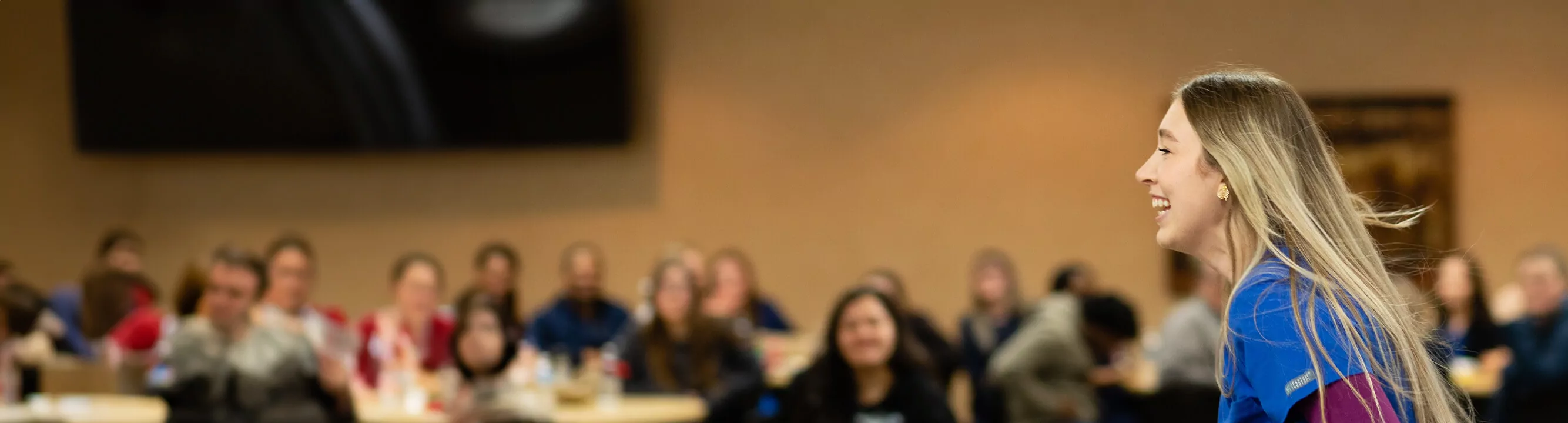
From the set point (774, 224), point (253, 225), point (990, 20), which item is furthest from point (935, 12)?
point (253, 225)

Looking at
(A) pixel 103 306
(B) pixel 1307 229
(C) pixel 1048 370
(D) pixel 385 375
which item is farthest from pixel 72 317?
(B) pixel 1307 229

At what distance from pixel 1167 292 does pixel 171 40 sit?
6247 mm

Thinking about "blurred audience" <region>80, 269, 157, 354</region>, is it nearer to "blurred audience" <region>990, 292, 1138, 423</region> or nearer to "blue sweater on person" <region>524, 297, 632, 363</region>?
"blue sweater on person" <region>524, 297, 632, 363</region>

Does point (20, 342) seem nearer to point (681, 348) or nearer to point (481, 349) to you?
point (481, 349)

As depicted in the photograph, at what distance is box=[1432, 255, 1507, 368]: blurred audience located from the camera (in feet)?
21.4

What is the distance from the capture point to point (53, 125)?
29.0 ft

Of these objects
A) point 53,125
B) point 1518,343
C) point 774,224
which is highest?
point 53,125

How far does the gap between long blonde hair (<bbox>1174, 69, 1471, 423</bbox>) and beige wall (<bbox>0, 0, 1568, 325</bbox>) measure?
715 centimetres

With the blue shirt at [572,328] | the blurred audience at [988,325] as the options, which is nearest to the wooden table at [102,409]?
the blue shirt at [572,328]

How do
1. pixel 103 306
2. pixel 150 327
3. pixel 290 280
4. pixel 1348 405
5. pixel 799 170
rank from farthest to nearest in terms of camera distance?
1. pixel 799 170
2. pixel 103 306
3. pixel 150 327
4. pixel 290 280
5. pixel 1348 405

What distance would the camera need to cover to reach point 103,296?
7246 millimetres

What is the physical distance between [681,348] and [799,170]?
278 cm

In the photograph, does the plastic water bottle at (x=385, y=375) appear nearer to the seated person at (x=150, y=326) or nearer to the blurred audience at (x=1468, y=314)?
the seated person at (x=150, y=326)

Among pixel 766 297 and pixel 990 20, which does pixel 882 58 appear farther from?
pixel 766 297
